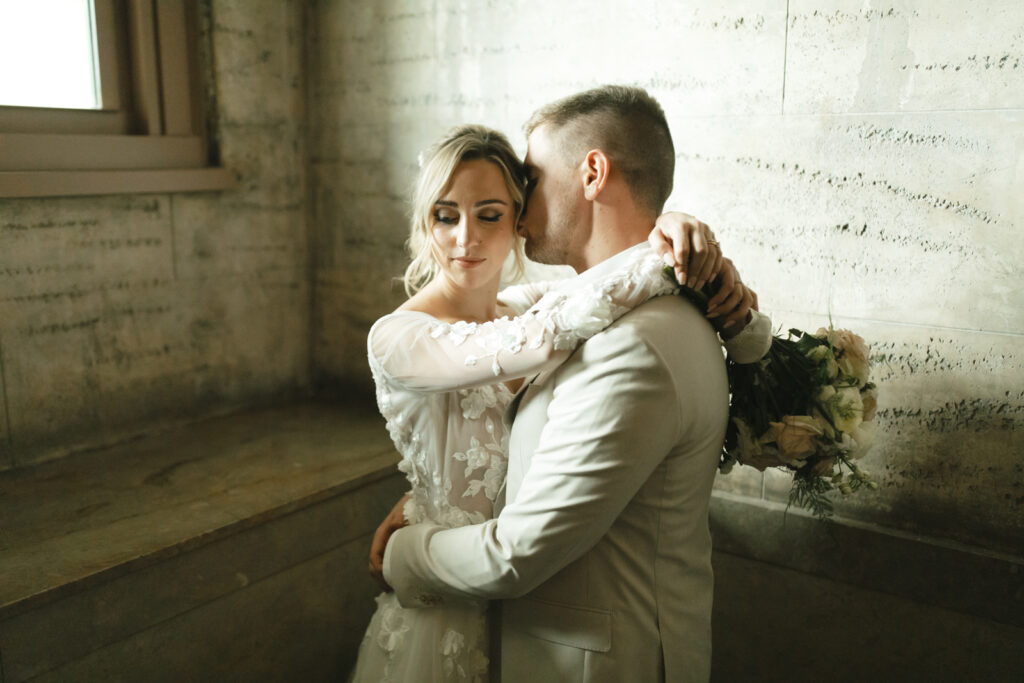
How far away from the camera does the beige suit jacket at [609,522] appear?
4.60ft

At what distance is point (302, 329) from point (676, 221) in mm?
2584

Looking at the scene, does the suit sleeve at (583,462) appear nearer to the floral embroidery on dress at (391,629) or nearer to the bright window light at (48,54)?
the floral embroidery on dress at (391,629)

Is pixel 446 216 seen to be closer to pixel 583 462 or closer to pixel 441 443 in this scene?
pixel 441 443

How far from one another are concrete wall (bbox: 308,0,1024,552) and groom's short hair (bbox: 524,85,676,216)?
3.11ft

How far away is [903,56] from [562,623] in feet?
5.92

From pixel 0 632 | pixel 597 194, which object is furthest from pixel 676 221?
pixel 0 632

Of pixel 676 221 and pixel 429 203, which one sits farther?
pixel 429 203

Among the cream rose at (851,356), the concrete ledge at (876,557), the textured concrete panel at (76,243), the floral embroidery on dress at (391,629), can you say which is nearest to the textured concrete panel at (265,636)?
the floral embroidery on dress at (391,629)

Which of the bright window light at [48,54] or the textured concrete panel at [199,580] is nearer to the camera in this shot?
the textured concrete panel at [199,580]

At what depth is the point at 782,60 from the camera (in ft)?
8.14

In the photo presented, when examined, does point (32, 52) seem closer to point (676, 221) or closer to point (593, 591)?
point (676, 221)

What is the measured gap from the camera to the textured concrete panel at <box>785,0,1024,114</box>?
2150mm

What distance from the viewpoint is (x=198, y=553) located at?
94.6 inches

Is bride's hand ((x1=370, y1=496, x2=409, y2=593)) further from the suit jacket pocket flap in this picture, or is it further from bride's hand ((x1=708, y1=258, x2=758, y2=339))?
bride's hand ((x1=708, y1=258, x2=758, y2=339))
